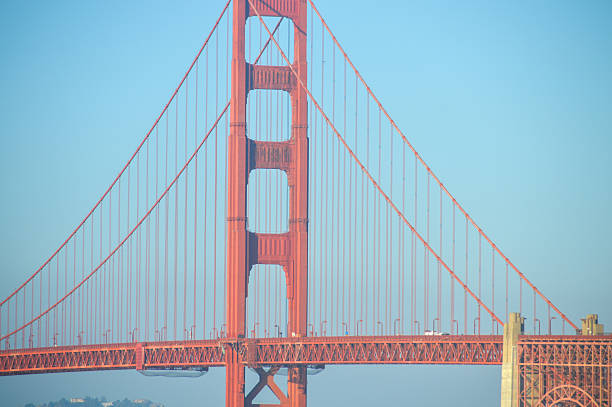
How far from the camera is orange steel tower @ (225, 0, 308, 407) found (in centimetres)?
12588

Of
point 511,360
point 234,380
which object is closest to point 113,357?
point 234,380

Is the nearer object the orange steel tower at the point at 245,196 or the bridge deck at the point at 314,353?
the bridge deck at the point at 314,353

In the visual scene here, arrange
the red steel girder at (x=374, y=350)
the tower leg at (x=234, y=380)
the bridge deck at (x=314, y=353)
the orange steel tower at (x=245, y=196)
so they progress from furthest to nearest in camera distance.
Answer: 1. the orange steel tower at (x=245, y=196)
2. the tower leg at (x=234, y=380)
3. the red steel girder at (x=374, y=350)
4. the bridge deck at (x=314, y=353)

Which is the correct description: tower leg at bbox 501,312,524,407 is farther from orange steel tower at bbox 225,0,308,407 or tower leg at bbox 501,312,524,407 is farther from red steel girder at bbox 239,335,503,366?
orange steel tower at bbox 225,0,308,407

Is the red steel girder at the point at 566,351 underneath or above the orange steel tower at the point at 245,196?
underneath

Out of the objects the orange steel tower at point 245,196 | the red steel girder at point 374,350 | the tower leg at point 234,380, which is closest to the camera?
the red steel girder at point 374,350

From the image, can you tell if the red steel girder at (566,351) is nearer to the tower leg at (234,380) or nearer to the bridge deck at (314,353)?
the bridge deck at (314,353)

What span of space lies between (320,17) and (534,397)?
3527cm

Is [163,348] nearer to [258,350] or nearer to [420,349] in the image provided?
[258,350]

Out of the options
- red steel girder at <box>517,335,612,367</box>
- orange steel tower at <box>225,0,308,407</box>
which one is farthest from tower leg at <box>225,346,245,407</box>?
red steel girder at <box>517,335,612,367</box>

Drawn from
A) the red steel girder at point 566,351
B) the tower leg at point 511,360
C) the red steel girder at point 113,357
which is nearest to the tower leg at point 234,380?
the red steel girder at point 113,357

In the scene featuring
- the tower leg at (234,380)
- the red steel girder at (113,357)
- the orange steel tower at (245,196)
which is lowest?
the tower leg at (234,380)

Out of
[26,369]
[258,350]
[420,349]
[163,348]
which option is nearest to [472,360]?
[420,349]

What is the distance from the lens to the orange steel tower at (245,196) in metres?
126
